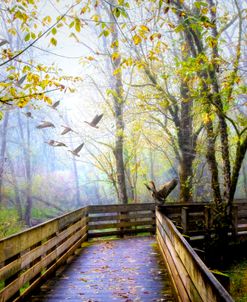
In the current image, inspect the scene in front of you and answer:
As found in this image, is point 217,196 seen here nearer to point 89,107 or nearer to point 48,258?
point 48,258

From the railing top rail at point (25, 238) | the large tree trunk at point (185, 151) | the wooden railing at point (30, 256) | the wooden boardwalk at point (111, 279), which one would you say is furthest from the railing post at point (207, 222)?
the railing top rail at point (25, 238)

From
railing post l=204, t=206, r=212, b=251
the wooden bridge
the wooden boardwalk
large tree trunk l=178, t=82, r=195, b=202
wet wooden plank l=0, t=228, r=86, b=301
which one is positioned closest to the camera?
the wooden bridge

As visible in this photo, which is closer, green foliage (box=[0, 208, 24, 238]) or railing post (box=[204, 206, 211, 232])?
railing post (box=[204, 206, 211, 232])

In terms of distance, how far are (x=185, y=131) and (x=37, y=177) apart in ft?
85.4

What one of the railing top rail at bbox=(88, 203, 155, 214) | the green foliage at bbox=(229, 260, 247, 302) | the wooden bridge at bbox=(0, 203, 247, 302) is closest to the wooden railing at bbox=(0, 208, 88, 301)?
the wooden bridge at bbox=(0, 203, 247, 302)

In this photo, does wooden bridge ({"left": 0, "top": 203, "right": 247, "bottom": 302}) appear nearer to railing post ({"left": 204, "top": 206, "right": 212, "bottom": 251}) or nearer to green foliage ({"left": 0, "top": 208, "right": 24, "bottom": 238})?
railing post ({"left": 204, "top": 206, "right": 212, "bottom": 251})

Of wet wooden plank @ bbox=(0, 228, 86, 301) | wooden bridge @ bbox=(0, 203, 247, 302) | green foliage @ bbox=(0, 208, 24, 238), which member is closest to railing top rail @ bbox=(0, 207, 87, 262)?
wooden bridge @ bbox=(0, 203, 247, 302)

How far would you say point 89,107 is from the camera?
68.0 ft

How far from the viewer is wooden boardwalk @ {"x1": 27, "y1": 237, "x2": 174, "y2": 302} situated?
507cm

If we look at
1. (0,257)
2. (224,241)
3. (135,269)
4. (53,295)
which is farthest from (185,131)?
(0,257)

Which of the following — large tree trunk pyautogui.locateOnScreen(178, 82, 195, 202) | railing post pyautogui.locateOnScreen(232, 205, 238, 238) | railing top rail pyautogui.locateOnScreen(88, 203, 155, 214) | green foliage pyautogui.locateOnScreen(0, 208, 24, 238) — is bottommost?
green foliage pyautogui.locateOnScreen(0, 208, 24, 238)

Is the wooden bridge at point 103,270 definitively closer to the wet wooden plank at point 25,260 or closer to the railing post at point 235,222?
the wet wooden plank at point 25,260

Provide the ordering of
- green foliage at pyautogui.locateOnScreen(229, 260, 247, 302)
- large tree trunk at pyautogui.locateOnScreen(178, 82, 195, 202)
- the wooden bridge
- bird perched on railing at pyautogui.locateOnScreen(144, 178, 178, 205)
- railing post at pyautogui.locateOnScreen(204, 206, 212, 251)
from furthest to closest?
large tree trunk at pyautogui.locateOnScreen(178, 82, 195, 202)
bird perched on railing at pyautogui.locateOnScreen(144, 178, 178, 205)
railing post at pyautogui.locateOnScreen(204, 206, 212, 251)
green foliage at pyautogui.locateOnScreen(229, 260, 247, 302)
the wooden bridge

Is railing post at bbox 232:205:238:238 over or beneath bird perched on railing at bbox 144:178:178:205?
beneath
